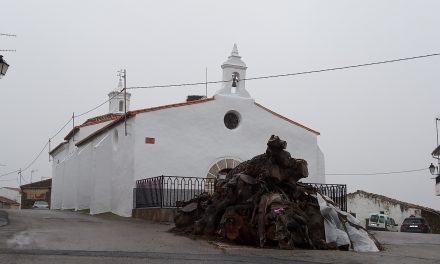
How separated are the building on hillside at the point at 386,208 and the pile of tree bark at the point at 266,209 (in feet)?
98.2

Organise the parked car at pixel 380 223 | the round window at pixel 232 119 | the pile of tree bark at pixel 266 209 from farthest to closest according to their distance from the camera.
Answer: the parked car at pixel 380 223, the round window at pixel 232 119, the pile of tree bark at pixel 266 209

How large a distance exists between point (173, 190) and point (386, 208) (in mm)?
27838

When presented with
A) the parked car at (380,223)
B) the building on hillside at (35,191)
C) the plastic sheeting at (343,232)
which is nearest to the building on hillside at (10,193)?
the building on hillside at (35,191)

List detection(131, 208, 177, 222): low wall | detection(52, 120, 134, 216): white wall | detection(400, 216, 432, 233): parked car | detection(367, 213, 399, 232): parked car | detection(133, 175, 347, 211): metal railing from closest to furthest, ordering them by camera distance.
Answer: detection(131, 208, 177, 222): low wall → detection(133, 175, 347, 211): metal railing → detection(52, 120, 134, 216): white wall → detection(400, 216, 432, 233): parked car → detection(367, 213, 399, 232): parked car

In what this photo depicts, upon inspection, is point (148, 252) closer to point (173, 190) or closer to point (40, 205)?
point (173, 190)

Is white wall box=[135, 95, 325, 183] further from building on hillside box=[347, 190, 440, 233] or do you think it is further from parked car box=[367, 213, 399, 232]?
building on hillside box=[347, 190, 440, 233]

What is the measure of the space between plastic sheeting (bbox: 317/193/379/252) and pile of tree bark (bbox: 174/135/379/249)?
0.09 meters

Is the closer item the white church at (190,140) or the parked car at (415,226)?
the white church at (190,140)

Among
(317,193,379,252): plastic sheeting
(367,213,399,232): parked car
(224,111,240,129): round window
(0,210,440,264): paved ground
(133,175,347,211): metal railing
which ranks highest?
(224,111,240,129): round window

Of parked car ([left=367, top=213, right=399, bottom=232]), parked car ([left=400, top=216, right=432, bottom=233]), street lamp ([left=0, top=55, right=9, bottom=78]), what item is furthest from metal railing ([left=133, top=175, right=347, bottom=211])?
parked car ([left=367, top=213, right=399, bottom=232])

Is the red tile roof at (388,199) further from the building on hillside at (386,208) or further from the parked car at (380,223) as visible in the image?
the parked car at (380,223)

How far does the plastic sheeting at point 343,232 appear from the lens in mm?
9500

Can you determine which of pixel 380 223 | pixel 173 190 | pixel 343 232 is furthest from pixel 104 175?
pixel 380 223

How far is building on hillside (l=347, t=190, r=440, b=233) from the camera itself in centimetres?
3900
